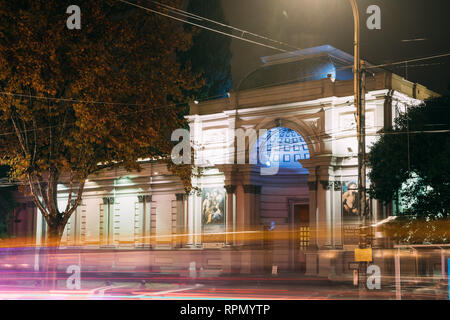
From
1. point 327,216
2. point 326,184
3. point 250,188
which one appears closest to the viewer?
point 327,216

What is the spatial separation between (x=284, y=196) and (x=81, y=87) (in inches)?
691

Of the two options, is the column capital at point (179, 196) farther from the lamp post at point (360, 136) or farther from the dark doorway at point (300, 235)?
the lamp post at point (360, 136)

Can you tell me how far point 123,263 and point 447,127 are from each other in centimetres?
2246

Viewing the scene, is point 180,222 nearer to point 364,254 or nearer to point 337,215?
point 337,215

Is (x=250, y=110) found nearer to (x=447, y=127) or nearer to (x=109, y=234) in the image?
(x=447, y=127)

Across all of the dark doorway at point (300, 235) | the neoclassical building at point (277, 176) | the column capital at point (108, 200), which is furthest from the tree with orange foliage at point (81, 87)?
the column capital at point (108, 200)

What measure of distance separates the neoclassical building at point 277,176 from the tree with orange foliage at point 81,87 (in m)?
7.39

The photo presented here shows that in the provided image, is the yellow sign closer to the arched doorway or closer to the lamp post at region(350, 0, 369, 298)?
the lamp post at region(350, 0, 369, 298)

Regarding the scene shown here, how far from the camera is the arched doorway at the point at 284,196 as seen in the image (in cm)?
3791

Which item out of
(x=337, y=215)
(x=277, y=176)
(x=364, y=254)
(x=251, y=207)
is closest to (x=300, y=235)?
(x=251, y=207)

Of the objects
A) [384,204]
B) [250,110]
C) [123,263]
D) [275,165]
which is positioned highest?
[250,110]

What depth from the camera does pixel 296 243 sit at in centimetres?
3894

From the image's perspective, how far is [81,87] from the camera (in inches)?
1017

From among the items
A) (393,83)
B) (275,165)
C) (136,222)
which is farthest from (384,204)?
(136,222)
